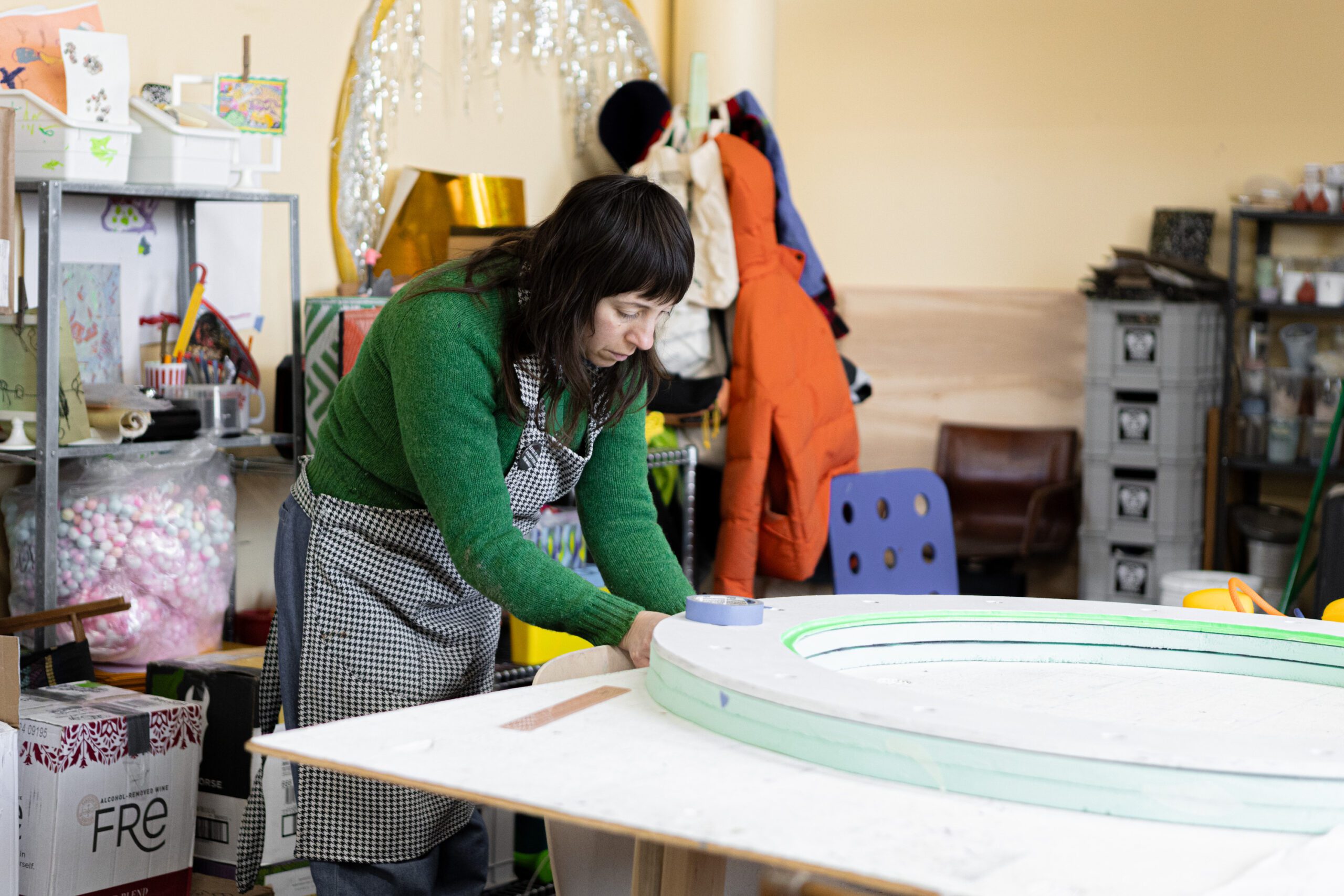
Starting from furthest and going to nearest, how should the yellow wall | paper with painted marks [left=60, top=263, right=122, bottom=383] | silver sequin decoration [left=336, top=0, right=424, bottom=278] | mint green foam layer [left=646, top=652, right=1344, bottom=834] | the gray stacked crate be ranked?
the yellow wall, the gray stacked crate, silver sequin decoration [left=336, top=0, right=424, bottom=278], paper with painted marks [left=60, top=263, right=122, bottom=383], mint green foam layer [left=646, top=652, right=1344, bottom=834]

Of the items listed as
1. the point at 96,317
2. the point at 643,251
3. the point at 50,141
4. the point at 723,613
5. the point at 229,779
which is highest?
the point at 50,141

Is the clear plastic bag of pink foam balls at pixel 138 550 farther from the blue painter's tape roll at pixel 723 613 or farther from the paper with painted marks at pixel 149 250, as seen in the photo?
the blue painter's tape roll at pixel 723 613

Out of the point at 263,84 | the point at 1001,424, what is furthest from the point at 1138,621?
the point at 1001,424

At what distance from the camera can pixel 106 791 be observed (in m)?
2.18

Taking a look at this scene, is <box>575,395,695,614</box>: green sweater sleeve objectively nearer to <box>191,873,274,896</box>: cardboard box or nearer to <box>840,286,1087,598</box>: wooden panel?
<box>191,873,274,896</box>: cardboard box

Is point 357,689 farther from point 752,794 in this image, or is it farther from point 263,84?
point 263,84

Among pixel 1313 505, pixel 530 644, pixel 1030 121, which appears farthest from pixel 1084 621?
pixel 1030 121

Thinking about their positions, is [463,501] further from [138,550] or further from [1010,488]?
[1010,488]

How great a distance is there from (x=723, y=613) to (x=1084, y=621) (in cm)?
48

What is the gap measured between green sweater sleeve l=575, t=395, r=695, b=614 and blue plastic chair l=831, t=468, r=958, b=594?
1.44m

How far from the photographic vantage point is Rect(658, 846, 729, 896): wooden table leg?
1325 millimetres

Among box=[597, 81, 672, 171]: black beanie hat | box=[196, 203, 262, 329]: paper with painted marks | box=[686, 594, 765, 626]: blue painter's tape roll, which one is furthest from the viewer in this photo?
box=[597, 81, 672, 171]: black beanie hat

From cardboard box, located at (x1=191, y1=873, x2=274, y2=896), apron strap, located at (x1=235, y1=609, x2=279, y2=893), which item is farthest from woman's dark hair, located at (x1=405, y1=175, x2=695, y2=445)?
cardboard box, located at (x1=191, y1=873, x2=274, y2=896)

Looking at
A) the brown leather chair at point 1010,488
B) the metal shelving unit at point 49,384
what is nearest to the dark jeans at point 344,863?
the metal shelving unit at point 49,384
